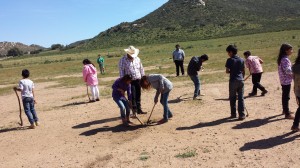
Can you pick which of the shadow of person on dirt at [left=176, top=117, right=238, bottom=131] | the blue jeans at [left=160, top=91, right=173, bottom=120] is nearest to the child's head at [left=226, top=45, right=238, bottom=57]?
the shadow of person on dirt at [left=176, top=117, right=238, bottom=131]

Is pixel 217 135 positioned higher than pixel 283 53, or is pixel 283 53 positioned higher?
pixel 283 53

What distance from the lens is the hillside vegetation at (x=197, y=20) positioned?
3669 inches

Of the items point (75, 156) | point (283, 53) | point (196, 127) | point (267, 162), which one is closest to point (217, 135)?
point (196, 127)

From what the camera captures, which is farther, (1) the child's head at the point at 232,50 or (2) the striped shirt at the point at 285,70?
(1) the child's head at the point at 232,50

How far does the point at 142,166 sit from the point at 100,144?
189 cm

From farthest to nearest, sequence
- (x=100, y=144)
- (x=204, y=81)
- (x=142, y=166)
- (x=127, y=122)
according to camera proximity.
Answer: (x=204, y=81) < (x=127, y=122) < (x=100, y=144) < (x=142, y=166)

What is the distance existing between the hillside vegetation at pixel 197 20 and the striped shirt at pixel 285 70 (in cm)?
7903

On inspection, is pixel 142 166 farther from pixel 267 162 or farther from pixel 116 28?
pixel 116 28

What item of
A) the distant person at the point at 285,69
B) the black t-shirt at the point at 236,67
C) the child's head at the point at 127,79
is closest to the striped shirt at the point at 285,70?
the distant person at the point at 285,69

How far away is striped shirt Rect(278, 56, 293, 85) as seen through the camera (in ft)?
27.9

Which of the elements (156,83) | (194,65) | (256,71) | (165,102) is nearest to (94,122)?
(165,102)

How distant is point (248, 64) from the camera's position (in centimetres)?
1226

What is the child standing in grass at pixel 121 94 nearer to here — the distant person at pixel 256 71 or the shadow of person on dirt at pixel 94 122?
the shadow of person on dirt at pixel 94 122

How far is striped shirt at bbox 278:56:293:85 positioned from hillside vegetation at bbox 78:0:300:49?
79032 mm
